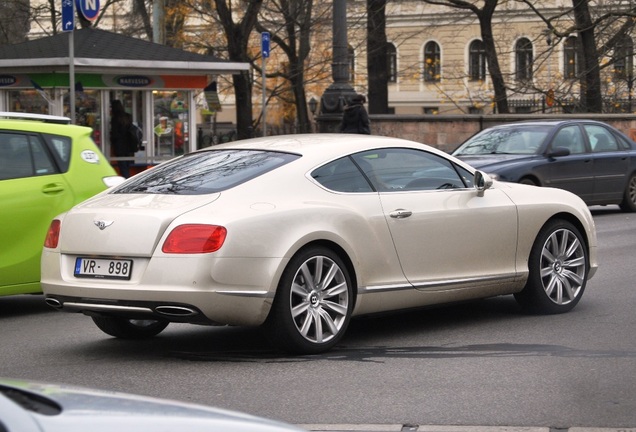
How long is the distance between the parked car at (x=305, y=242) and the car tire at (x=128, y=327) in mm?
12

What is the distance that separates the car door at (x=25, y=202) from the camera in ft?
30.5

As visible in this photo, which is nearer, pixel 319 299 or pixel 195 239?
pixel 195 239

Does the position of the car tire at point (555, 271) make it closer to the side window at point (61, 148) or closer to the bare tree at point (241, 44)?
the side window at point (61, 148)

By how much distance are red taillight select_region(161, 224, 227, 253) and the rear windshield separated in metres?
0.47

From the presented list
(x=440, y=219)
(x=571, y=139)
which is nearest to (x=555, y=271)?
(x=440, y=219)

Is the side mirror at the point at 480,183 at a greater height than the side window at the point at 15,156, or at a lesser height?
lesser

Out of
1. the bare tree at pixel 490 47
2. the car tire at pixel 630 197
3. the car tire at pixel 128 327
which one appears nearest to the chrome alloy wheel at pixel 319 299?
the car tire at pixel 128 327

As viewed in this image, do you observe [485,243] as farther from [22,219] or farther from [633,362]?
[22,219]

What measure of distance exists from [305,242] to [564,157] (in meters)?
11.5

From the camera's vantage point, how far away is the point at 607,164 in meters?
18.8

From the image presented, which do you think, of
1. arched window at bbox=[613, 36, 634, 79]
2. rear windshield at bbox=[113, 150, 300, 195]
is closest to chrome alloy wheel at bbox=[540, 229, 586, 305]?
rear windshield at bbox=[113, 150, 300, 195]

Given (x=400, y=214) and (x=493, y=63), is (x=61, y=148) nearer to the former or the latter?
(x=400, y=214)

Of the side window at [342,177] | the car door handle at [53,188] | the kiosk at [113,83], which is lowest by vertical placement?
the car door handle at [53,188]

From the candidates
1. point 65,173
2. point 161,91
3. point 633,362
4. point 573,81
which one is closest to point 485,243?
point 633,362
